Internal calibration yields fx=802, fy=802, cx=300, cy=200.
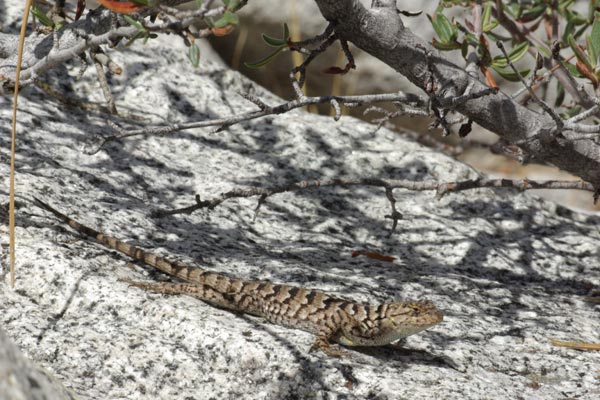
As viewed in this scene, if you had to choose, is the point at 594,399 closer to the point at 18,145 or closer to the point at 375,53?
the point at 375,53

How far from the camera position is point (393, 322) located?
146 inches

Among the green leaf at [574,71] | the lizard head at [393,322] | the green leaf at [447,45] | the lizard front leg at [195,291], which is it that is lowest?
the lizard front leg at [195,291]

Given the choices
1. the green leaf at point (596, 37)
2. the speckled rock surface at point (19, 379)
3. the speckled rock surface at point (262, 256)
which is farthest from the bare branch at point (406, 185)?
the speckled rock surface at point (19, 379)

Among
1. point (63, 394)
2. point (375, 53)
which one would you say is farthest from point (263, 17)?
point (63, 394)

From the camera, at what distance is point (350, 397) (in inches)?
125

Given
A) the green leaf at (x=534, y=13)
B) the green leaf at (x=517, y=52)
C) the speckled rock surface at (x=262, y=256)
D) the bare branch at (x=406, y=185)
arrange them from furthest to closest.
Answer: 1. the green leaf at (x=534, y=13)
2. the bare branch at (x=406, y=185)
3. the green leaf at (x=517, y=52)
4. the speckled rock surface at (x=262, y=256)

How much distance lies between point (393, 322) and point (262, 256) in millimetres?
1047

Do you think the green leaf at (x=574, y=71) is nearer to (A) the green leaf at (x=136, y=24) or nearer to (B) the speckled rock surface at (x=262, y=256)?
(B) the speckled rock surface at (x=262, y=256)

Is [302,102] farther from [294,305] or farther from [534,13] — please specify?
[534,13]

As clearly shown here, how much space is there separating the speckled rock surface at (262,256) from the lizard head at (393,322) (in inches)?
3.8

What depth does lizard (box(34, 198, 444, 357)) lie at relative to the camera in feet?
12.2

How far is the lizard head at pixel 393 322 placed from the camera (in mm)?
3705

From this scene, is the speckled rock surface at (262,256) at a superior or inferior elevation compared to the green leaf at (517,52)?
inferior

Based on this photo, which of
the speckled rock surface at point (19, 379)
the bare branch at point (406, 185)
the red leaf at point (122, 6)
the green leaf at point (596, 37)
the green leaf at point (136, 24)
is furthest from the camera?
the bare branch at point (406, 185)
